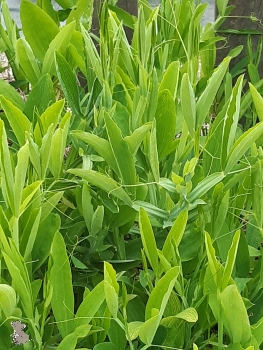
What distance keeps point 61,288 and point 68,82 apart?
0.94ft

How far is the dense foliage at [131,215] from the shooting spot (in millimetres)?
414

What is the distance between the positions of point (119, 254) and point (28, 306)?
169 mm

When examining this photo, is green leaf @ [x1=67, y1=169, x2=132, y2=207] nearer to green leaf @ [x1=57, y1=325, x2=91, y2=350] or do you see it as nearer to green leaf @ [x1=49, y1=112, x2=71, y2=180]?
green leaf @ [x1=49, y1=112, x2=71, y2=180]

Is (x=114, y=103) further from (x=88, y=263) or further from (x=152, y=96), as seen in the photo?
(x=88, y=263)

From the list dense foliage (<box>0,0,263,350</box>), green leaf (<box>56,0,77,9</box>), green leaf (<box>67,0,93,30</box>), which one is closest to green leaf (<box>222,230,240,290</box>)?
dense foliage (<box>0,0,263,350</box>)

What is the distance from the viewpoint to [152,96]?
1.69ft

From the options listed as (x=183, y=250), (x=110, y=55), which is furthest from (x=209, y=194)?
(x=110, y=55)

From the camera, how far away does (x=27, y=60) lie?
2.28 feet

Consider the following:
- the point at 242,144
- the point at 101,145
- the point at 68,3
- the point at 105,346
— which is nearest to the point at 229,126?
the point at 242,144

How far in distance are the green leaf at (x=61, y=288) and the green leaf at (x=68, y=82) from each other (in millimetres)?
232

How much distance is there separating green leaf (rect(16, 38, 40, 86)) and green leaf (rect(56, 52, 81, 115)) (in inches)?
2.7

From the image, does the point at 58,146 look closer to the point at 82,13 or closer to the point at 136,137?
the point at 136,137

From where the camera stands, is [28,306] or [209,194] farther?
[209,194]

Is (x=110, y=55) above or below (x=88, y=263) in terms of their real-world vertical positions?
above
